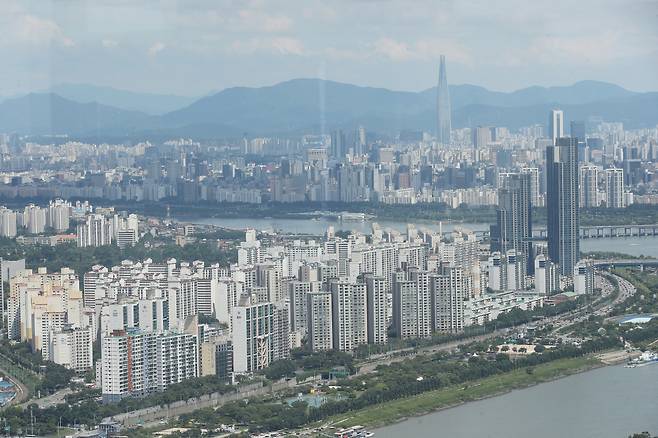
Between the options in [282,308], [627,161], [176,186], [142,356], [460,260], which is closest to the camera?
[142,356]

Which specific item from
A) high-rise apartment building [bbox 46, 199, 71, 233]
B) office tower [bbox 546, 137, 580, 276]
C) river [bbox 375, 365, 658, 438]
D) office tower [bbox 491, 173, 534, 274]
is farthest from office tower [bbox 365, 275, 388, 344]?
high-rise apartment building [bbox 46, 199, 71, 233]

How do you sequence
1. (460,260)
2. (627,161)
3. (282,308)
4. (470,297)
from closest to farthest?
(282,308) → (470,297) → (460,260) → (627,161)

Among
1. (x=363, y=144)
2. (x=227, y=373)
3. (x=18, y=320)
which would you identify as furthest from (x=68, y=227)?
(x=227, y=373)

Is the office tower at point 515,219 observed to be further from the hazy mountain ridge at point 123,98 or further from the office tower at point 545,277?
the hazy mountain ridge at point 123,98

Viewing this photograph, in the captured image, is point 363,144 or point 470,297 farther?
point 363,144

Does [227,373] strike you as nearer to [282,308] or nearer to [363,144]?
[282,308]

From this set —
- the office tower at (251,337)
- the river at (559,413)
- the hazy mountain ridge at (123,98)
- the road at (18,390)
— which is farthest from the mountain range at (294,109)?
the river at (559,413)

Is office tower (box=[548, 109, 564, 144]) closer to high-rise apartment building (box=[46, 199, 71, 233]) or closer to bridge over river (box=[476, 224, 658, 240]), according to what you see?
bridge over river (box=[476, 224, 658, 240])
